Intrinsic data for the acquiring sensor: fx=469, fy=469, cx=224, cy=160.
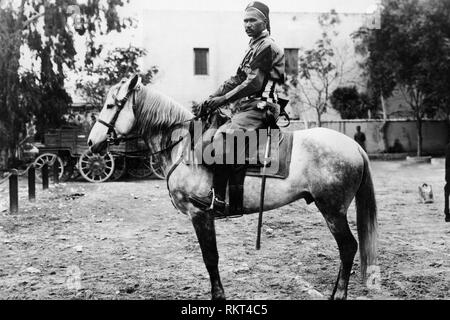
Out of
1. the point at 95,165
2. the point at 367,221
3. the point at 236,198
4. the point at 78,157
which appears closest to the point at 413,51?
the point at 95,165

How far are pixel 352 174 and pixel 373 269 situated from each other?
3.02 ft

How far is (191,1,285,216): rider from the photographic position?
3.90 metres

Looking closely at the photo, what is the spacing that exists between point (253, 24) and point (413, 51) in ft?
56.5

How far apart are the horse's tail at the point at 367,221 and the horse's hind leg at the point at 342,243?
289 mm

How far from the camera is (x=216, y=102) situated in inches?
155

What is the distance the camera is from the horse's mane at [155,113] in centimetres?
413

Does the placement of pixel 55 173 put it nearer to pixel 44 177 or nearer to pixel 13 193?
pixel 44 177

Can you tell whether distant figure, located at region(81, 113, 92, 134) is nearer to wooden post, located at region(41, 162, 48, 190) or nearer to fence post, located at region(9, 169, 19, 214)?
wooden post, located at region(41, 162, 48, 190)

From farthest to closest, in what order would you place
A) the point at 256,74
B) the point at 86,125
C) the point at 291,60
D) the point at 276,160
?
the point at 291,60
the point at 86,125
the point at 276,160
the point at 256,74

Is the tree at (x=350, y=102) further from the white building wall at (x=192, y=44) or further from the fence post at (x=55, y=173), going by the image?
the fence post at (x=55, y=173)

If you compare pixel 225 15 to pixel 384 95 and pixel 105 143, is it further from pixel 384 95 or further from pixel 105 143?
pixel 105 143

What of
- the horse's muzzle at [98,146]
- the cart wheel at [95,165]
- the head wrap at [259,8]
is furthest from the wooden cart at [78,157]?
the head wrap at [259,8]

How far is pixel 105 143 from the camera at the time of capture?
164 inches

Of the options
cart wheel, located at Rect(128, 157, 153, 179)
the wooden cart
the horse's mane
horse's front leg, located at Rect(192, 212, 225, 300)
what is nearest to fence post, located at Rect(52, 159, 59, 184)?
the wooden cart
